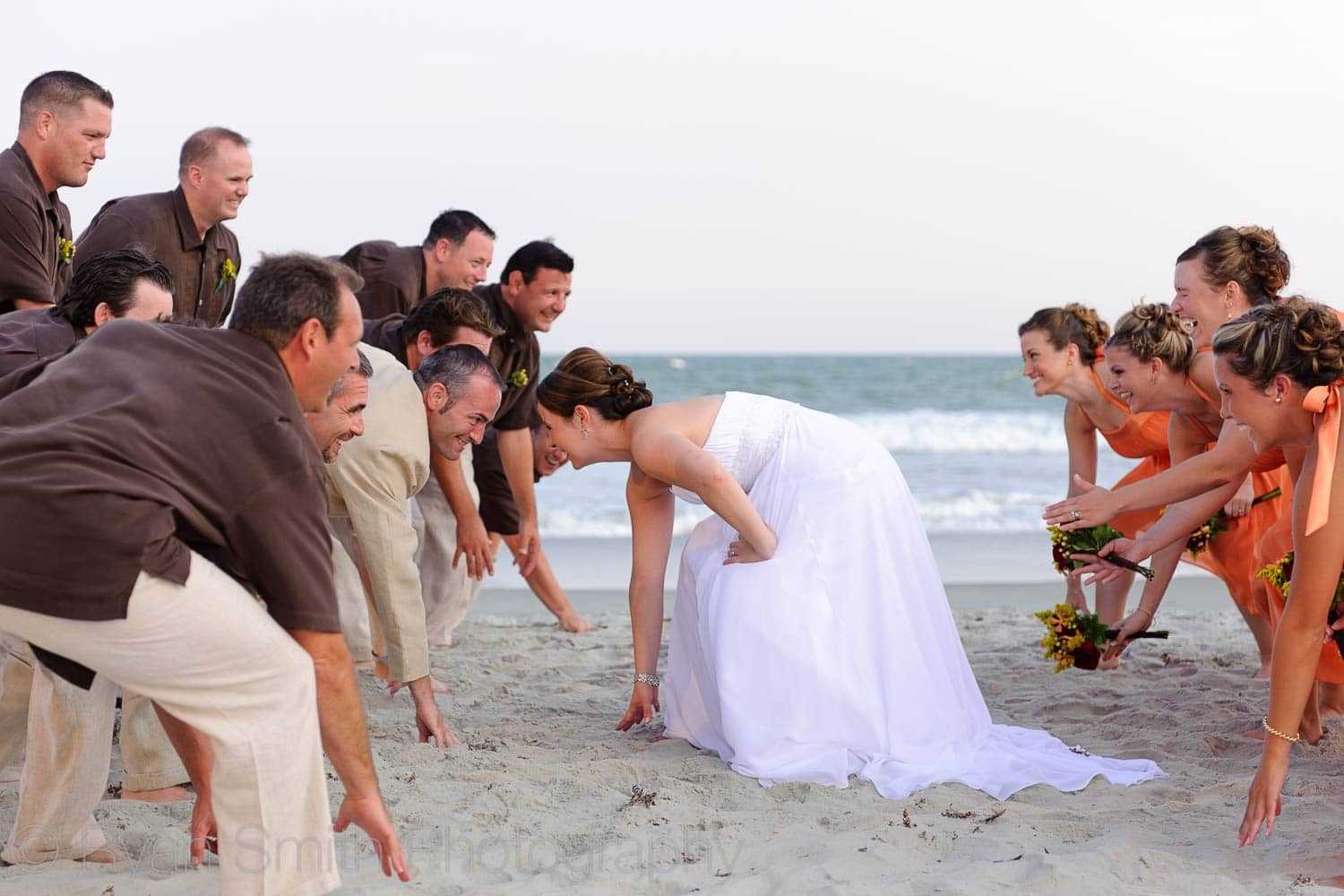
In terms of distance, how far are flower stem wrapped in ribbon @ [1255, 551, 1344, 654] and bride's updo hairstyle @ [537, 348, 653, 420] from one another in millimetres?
2201

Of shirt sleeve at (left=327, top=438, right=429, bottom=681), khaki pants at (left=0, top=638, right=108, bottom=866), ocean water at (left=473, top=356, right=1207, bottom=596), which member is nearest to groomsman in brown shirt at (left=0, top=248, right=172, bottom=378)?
khaki pants at (left=0, top=638, right=108, bottom=866)

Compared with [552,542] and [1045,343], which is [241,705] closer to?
[1045,343]

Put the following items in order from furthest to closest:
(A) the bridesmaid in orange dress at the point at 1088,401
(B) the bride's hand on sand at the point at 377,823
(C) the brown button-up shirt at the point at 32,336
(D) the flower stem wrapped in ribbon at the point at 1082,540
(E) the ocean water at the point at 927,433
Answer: (E) the ocean water at the point at 927,433, (A) the bridesmaid in orange dress at the point at 1088,401, (D) the flower stem wrapped in ribbon at the point at 1082,540, (C) the brown button-up shirt at the point at 32,336, (B) the bride's hand on sand at the point at 377,823

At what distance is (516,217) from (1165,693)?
16574mm

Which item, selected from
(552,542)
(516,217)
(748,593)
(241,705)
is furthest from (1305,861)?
(516,217)

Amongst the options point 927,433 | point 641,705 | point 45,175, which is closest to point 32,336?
point 45,175

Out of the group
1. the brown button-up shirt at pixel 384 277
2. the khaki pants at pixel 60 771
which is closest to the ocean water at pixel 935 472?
the brown button-up shirt at pixel 384 277

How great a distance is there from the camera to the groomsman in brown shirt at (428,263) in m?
6.69

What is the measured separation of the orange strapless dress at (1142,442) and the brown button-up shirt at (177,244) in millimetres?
4270

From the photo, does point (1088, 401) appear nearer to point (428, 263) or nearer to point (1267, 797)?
point (1267, 797)

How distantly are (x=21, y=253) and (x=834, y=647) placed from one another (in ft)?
11.7

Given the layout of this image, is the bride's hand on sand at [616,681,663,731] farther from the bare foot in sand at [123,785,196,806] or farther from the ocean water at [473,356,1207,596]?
the ocean water at [473,356,1207,596]

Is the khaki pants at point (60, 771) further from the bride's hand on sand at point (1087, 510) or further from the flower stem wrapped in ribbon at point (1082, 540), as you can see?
the flower stem wrapped in ribbon at point (1082, 540)

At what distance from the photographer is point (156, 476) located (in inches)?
93.3
